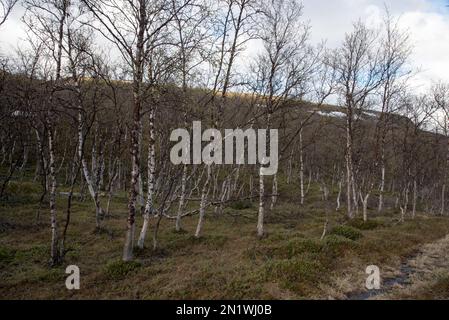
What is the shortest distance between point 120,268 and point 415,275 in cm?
898

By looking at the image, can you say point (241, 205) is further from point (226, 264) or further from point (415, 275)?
point (415, 275)

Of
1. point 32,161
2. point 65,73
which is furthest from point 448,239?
point 32,161

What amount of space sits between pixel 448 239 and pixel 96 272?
16100mm

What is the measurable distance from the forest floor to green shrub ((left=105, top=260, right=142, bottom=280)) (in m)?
0.03

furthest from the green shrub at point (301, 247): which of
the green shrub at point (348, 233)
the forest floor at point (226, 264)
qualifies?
the green shrub at point (348, 233)

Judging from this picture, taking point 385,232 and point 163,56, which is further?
point 385,232

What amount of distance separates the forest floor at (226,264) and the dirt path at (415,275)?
0.10 feet

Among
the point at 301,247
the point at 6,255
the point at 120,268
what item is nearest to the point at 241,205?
the point at 301,247

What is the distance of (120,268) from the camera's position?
438 inches

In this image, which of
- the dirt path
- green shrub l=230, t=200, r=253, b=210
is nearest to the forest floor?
the dirt path

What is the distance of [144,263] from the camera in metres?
12.2

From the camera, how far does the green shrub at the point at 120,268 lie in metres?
10.8

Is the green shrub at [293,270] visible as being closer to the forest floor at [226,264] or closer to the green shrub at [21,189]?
the forest floor at [226,264]
